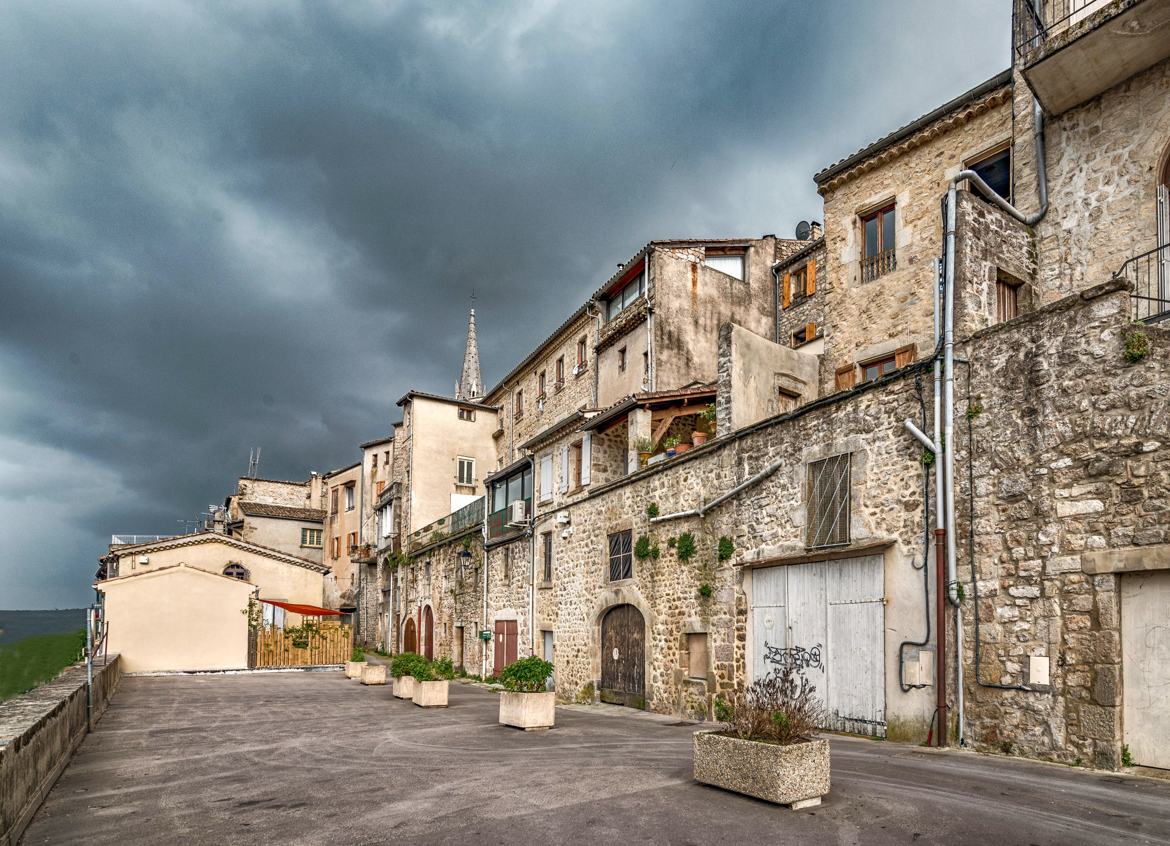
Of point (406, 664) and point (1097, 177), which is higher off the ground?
point (1097, 177)

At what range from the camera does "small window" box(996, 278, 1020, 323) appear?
13.4m

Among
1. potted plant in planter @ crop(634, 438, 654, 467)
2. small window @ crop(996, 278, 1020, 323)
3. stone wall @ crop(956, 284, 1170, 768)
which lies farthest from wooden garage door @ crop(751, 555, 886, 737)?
potted plant in planter @ crop(634, 438, 654, 467)

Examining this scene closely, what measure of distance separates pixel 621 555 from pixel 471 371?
69.4 m

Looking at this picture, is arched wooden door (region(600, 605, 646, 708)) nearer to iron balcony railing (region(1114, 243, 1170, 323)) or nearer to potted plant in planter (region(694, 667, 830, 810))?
potted plant in planter (region(694, 667, 830, 810))

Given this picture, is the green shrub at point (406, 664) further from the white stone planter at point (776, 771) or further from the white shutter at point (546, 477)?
the white stone planter at point (776, 771)

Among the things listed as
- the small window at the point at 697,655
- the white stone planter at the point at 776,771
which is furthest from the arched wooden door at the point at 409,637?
the white stone planter at the point at 776,771

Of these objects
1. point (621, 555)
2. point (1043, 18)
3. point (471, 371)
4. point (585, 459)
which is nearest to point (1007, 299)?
point (1043, 18)

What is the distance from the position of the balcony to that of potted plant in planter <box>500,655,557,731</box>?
12174 millimetres

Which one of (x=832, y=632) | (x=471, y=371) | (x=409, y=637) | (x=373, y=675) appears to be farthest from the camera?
(x=471, y=371)

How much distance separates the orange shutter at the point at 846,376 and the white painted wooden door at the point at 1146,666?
9.12 meters

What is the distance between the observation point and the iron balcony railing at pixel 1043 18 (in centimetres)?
1288

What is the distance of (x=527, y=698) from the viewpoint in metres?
12.3

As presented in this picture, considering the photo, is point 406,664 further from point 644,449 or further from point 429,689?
point 644,449

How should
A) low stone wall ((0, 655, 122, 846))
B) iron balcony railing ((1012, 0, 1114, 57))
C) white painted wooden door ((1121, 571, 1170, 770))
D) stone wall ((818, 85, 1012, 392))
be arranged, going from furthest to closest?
stone wall ((818, 85, 1012, 392)), iron balcony railing ((1012, 0, 1114, 57)), white painted wooden door ((1121, 571, 1170, 770)), low stone wall ((0, 655, 122, 846))
